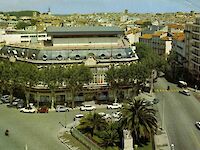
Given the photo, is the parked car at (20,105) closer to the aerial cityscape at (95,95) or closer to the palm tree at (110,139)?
the aerial cityscape at (95,95)

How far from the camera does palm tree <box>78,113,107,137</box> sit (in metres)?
51.3

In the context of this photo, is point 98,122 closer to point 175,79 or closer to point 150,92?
point 150,92

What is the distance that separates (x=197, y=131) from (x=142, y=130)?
1073 centimetres

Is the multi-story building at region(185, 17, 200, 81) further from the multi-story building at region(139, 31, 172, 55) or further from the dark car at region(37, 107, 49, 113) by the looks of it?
the dark car at region(37, 107, 49, 113)

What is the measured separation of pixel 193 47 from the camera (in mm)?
89438

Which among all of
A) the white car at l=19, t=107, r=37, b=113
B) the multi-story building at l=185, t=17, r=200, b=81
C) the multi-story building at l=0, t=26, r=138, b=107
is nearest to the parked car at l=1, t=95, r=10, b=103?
the multi-story building at l=0, t=26, r=138, b=107

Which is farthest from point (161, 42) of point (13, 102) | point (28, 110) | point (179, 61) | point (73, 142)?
point (73, 142)

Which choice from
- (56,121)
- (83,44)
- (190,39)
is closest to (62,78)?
(56,121)

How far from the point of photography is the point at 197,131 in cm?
5475

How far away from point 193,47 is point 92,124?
45240 millimetres

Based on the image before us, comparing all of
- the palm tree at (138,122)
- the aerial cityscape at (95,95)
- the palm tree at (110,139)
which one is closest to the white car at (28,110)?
the aerial cityscape at (95,95)

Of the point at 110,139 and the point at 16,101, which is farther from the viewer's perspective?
the point at 16,101

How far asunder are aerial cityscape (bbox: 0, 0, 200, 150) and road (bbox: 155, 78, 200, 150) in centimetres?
13

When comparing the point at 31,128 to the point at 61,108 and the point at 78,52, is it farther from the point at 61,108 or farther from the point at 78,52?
the point at 78,52
